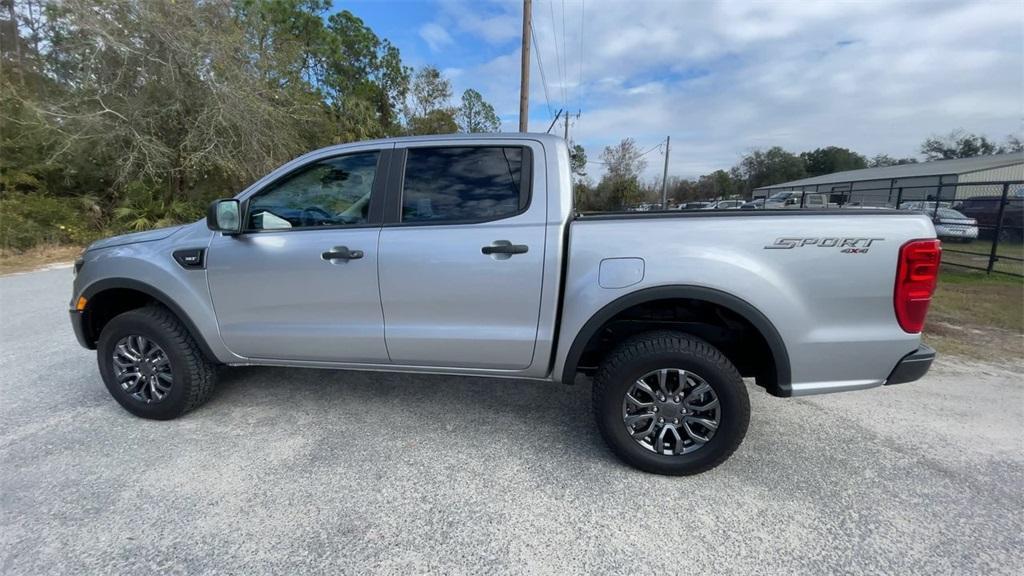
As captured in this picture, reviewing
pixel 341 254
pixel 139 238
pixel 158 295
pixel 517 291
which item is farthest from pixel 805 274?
pixel 139 238

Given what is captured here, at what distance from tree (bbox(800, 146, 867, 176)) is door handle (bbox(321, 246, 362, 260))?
83968mm

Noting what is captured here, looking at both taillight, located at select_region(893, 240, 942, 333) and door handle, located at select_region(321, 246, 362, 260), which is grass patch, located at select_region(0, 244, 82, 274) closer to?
door handle, located at select_region(321, 246, 362, 260)

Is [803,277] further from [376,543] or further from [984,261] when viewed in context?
[984,261]

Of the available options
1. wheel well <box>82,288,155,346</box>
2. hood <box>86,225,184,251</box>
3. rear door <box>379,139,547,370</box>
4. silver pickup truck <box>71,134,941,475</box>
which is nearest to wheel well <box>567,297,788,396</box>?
silver pickup truck <box>71,134,941,475</box>

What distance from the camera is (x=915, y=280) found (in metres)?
2.21

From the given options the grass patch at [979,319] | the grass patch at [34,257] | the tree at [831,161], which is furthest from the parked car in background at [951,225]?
the tree at [831,161]

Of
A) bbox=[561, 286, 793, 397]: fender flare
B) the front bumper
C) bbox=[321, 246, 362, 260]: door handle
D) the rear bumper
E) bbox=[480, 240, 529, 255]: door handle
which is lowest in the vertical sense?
the front bumper

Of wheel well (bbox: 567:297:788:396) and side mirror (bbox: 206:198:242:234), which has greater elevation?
side mirror (bbox: 206:198:242:234)

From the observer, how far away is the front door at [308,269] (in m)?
2.73

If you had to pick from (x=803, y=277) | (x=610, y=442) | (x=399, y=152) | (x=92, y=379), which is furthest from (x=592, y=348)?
(x=92, y=379)

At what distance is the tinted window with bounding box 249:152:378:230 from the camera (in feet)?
9.44

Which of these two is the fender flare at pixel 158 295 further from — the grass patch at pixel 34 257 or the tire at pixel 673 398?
the grass patch at pixel 34 257

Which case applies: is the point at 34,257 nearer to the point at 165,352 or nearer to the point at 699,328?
the point at 165,352

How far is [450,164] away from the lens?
278cm
